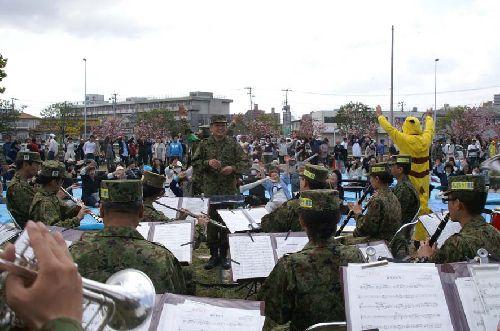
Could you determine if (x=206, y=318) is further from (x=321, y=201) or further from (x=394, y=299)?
(x=321, y=201)

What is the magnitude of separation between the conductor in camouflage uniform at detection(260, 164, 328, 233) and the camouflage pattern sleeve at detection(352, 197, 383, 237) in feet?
1.94

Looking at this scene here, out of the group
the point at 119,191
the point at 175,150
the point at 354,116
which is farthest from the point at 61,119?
the point at 119,191

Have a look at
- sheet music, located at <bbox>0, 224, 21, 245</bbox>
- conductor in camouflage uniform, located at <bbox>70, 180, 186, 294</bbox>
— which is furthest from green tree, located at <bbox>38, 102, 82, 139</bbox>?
conductor in camouflage uniform, located at <bbox>70, 180, 186, 294</bbox>

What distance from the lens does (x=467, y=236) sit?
4.04 m

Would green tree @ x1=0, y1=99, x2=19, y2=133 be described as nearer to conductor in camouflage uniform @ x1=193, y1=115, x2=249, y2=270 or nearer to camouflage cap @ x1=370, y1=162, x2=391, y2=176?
conductor in camouflage uniform @ x1=193, y1=115, x2=249, y2=270

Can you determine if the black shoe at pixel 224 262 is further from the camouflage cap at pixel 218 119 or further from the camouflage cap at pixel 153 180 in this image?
the camouflage cap at pixel 218 119

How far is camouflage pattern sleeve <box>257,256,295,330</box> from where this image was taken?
11.5 ft

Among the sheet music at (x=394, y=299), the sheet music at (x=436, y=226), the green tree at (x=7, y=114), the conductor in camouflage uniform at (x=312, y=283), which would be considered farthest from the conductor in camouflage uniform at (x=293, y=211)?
the green tree at (x=7, y=114)

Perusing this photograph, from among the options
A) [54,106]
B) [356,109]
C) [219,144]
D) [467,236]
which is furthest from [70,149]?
[356,109]

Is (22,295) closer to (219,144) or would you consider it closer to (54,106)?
(219,144)

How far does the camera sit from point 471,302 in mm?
2893

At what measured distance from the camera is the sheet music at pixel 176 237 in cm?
500

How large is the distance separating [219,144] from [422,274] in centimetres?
532

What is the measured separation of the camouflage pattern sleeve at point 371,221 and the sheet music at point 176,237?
6.33ft
